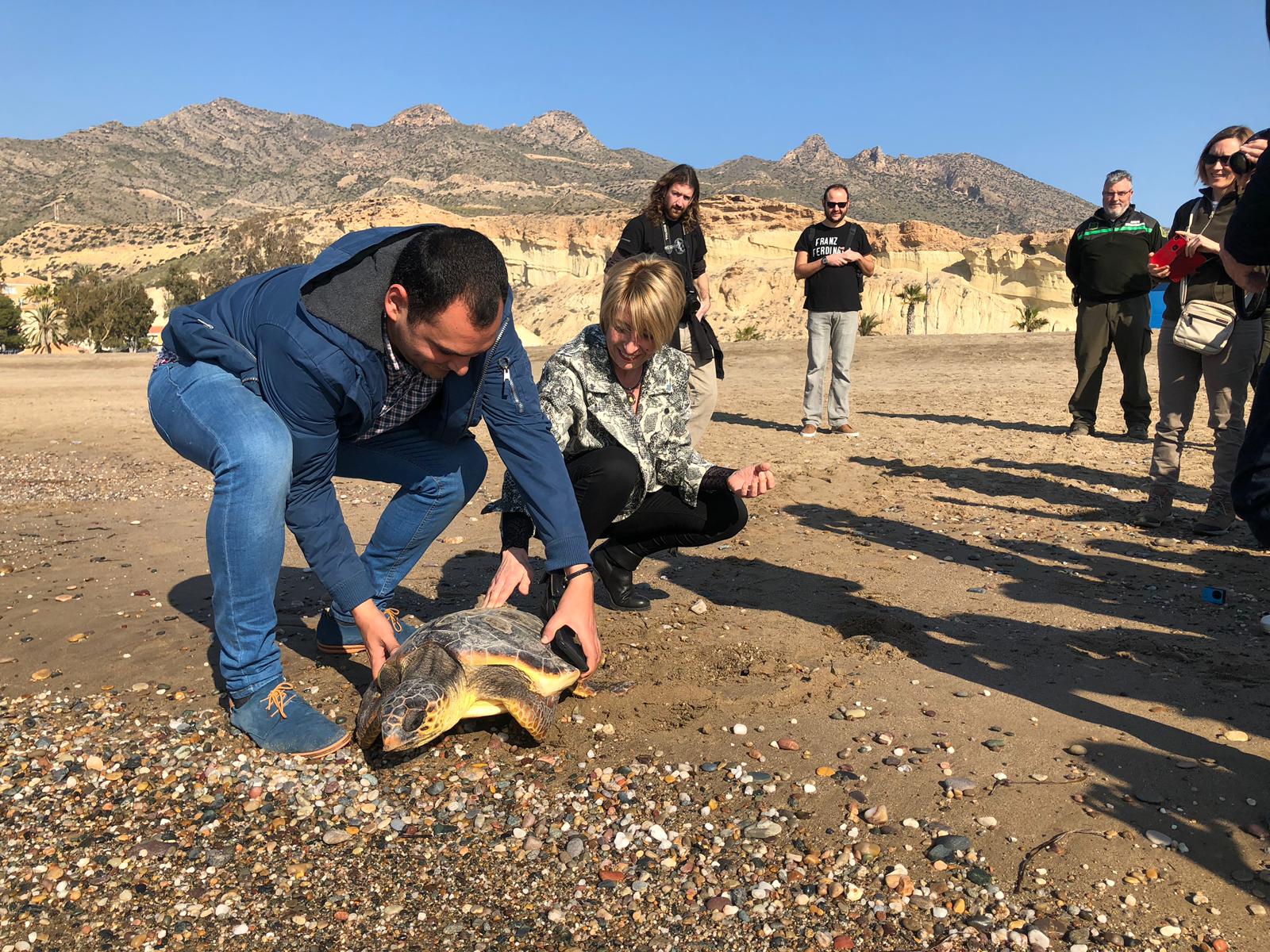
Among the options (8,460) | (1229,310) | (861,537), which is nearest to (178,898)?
(861,537)

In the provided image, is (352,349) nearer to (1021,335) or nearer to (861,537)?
(861,537)

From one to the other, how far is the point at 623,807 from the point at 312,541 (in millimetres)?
1360

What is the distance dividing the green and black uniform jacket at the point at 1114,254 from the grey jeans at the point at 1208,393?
3069 mm

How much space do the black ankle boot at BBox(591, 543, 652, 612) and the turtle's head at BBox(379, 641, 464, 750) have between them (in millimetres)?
1318

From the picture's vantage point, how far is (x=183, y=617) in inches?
170

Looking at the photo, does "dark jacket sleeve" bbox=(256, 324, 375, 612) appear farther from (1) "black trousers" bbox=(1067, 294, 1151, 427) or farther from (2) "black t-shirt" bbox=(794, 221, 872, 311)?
(1) "black trousers" bbox=(1067, 294, 1151, 427)

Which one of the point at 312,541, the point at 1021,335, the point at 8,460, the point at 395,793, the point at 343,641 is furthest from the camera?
the point at 1021,335

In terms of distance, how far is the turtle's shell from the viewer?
10.2ft

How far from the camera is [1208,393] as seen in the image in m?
5.68

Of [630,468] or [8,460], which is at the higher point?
[630,468]

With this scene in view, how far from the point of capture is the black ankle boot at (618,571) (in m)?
4.34

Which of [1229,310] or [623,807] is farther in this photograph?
[1229,310]

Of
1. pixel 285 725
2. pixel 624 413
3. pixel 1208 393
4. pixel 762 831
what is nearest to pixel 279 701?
pixel 285 725

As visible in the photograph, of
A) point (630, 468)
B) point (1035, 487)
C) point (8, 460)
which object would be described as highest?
point (630, 468)
